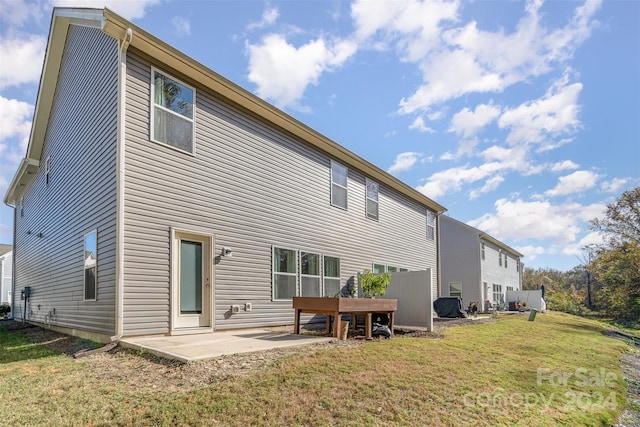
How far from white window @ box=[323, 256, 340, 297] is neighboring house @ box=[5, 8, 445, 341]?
0.05 meters

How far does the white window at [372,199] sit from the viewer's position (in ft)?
44.8

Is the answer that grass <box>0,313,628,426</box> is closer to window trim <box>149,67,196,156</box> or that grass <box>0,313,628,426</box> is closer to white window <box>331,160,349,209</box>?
window trim <box>149,67,196,156</box>

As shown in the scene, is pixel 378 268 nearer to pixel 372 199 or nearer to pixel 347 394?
pixel 372 199

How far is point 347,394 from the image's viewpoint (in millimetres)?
4156

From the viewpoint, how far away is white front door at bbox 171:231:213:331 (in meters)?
7.17

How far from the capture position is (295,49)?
1056cm

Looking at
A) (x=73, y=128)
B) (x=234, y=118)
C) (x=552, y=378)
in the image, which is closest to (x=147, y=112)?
(x=234, y=118)

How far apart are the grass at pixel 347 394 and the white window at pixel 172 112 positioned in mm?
3858

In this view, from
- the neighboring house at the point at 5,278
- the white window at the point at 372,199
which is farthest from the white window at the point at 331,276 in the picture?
the neighboring house at the point at 5,278

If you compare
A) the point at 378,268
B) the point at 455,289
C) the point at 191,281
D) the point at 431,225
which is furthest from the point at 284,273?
the point at 455,289

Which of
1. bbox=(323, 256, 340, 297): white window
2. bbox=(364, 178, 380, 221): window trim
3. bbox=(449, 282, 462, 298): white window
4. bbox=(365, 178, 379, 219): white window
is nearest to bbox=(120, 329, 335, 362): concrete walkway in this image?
bbox=(323, 256, 340, 297): white window

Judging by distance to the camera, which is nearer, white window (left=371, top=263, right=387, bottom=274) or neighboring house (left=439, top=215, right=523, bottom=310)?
white window (left=371, top=263, right=387, bottom=274)

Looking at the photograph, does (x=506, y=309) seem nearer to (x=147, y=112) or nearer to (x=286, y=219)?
(x=286, y=219)

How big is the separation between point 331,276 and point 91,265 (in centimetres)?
593
